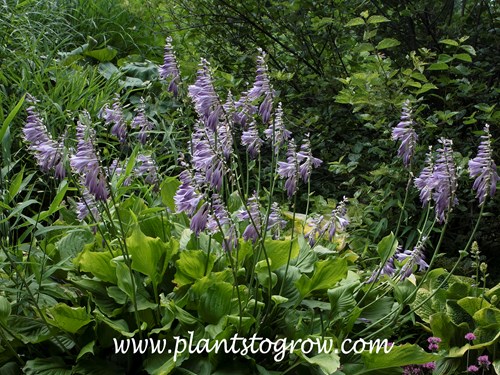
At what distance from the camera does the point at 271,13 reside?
4.61m

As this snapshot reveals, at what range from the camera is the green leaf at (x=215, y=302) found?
8.02 feet

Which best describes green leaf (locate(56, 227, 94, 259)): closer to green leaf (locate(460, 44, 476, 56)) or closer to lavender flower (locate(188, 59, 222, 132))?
lavender flower (locate(188, 59, 222, 132))

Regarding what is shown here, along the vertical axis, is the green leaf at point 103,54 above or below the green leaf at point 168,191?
below

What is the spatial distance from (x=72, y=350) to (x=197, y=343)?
533 millimetres

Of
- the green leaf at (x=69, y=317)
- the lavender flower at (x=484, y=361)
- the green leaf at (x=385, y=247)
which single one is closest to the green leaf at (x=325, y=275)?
the green leaf at (x=385, y=247)

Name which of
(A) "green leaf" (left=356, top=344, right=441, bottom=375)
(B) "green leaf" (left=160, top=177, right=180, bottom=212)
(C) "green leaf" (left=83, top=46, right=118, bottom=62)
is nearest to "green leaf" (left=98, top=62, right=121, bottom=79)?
(C) "green leaf" (left=83, top=46, right=118, bottom=62)

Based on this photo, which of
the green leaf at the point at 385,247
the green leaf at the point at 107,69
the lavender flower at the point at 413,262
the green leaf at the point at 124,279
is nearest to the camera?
the green leaf at the point at 124,279

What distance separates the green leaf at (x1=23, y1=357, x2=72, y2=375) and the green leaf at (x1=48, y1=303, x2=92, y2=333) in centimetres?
13

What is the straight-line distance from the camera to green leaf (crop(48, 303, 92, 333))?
239cm

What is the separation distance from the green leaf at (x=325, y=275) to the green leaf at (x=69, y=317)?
0.75m

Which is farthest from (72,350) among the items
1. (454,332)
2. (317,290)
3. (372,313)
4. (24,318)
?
(454,332)

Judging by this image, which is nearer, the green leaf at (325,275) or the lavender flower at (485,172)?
the lavender flower at (485,172)

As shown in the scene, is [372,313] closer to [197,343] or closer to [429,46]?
[197,343]

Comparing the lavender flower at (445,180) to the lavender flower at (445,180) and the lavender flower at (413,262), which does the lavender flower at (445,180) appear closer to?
the lavender flower at (445,180)
